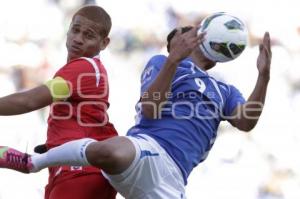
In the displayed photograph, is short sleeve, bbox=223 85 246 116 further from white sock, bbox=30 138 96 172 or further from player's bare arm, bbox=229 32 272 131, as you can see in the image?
white sock, bbox=30 138 96 172

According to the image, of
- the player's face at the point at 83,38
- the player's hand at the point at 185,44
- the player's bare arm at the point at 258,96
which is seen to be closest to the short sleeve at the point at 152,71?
the player's hand at the point at 185,44

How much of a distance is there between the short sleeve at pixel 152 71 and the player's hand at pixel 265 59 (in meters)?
0.57

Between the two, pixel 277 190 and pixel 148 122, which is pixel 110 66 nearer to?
pixel 277 190

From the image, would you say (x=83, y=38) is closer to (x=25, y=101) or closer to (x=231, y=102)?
(x=25, y=101)

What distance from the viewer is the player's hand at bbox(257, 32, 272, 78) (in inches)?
197

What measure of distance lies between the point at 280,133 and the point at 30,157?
20.7ft

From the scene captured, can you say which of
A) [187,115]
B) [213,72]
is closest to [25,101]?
[187,115]

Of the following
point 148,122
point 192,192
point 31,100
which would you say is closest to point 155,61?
point 148,122

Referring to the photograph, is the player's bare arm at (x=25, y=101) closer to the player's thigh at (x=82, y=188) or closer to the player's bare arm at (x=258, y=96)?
the player's thigh at (x=82, y=188)

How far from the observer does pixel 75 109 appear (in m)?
4.97

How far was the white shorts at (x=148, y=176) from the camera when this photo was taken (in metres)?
4.65

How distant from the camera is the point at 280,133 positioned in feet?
35.3

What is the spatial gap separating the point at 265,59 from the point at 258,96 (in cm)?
22

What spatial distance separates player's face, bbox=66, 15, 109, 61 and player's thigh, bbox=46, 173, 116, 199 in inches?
30.5
